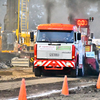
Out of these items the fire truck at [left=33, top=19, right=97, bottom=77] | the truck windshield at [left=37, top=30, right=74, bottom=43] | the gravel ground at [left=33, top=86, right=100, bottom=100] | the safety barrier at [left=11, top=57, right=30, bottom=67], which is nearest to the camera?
the gravel ground at [left=33, top=86, right=100, bottom=100]

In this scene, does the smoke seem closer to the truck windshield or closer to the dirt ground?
the dirt ground

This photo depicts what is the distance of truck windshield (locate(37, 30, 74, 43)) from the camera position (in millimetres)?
11055

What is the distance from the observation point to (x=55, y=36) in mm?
11125

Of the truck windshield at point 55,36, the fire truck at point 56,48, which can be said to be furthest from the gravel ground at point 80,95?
the truck windshield at point 55,36

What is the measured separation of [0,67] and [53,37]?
609 cm

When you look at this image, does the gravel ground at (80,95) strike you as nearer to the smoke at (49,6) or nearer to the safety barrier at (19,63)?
the safety barrier at (19,63)

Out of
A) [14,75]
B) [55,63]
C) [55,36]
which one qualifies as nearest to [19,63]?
[14,75]

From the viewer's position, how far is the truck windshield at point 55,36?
11.1m

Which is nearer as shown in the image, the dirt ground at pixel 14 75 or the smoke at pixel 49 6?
the dirt ground at pixel 14 75

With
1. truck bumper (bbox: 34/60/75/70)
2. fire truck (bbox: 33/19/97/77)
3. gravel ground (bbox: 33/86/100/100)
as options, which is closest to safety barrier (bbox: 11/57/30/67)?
fire truck (bbox: 33/19/97/77)

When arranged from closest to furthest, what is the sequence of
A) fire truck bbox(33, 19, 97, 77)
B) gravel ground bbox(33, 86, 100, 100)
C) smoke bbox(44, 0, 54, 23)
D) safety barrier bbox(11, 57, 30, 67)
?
gravel ground bbox(33, 86, 100, 100), fire truck bbox(33, 19, 97, 77), safety barrier bbox(11, 57, 30, 67), smoke bbox(44, 0, 54, 23)

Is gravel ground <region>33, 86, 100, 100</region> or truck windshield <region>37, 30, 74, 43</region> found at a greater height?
truck windshield <region>37, 30, 74, 43</region>

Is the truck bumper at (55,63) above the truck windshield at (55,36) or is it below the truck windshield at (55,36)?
below

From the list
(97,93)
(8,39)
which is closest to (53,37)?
(97,93)
